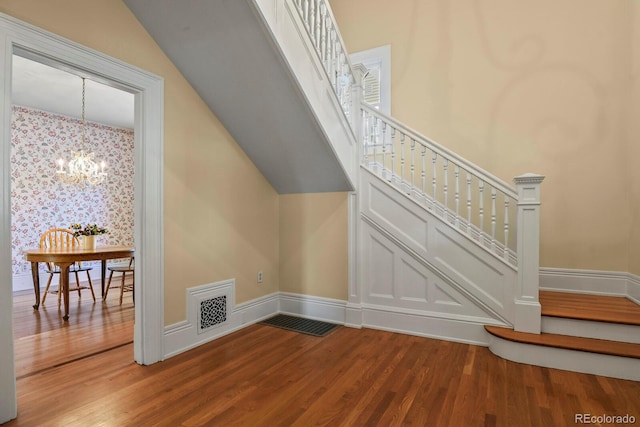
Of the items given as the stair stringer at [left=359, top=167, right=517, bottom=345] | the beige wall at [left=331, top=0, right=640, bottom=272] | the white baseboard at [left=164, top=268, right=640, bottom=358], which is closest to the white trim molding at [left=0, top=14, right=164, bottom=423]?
the white baseboard at [left=164, top=268, right=640, bottom=358]

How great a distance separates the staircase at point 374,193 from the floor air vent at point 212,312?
1.31 metres

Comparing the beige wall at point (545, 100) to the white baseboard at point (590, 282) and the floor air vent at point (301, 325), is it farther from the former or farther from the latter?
the floor air vent at point (301, 325)

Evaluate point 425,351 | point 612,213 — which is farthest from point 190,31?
point 612,213

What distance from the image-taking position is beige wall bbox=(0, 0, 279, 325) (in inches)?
90.8

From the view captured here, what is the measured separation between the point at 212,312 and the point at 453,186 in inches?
123

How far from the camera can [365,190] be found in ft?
11.9

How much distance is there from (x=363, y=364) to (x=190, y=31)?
2938 mm

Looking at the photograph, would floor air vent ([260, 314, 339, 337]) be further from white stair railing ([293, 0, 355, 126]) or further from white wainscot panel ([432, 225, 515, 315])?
white stair railing ([293, 0, 355, 126])

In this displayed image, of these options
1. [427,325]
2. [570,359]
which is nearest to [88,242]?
[427,325]

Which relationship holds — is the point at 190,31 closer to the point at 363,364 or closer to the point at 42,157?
the point at 363,364

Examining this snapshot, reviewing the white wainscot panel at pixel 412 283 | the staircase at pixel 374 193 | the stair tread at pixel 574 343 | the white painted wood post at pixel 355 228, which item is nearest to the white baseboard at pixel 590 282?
the staircase at pixel 374 193

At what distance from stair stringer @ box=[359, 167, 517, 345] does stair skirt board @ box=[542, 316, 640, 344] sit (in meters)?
0.30

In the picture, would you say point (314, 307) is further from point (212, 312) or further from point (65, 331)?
point (65, 331)

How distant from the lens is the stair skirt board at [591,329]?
261 cm
